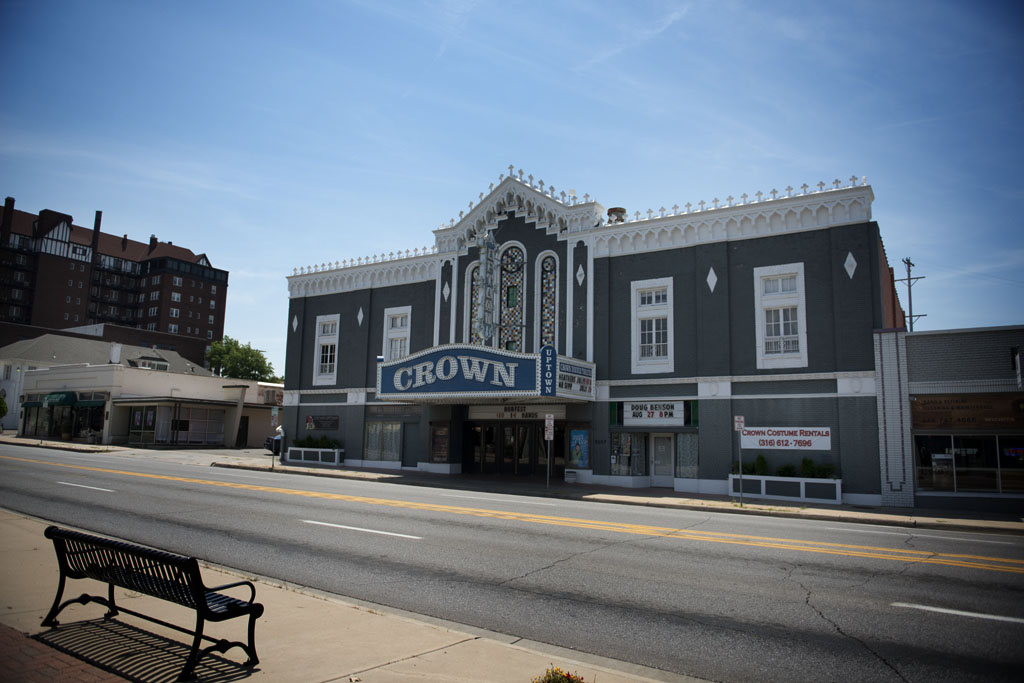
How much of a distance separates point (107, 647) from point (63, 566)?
56.3 inches

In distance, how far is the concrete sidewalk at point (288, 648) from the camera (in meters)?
5.71

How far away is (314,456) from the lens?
36.3 meters

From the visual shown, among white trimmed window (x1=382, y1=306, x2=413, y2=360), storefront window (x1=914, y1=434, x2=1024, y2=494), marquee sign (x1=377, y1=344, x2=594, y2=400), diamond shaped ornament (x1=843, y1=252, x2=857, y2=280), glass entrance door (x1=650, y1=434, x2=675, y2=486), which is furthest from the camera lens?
white trimmed window (x1=382, y1=306, x2=413, y2=360)

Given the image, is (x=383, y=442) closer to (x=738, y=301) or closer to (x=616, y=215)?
(x=616, y=215)

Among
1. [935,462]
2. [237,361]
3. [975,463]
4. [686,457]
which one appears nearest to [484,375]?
[686,457]

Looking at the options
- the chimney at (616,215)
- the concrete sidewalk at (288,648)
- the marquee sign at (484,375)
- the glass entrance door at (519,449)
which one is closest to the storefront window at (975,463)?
the marquee sign at (484,375)

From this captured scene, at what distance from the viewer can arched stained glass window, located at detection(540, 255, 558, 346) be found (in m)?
30.0

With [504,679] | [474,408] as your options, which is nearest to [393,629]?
[504,679]

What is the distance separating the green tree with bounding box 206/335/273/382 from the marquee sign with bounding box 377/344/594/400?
2812 inches

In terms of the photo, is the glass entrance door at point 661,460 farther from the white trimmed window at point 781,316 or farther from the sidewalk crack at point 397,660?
the sidewalk crack at point 397,660

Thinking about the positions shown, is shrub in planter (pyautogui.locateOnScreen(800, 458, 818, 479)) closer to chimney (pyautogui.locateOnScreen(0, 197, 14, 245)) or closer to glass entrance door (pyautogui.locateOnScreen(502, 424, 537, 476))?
glass entrance door (pyautogui.locateOnScreen(502, 424, 537, 476))

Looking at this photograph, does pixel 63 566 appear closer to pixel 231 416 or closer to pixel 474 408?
pixel 474 408

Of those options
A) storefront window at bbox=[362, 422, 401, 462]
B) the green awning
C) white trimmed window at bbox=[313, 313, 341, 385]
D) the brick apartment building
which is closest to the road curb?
storefront window at bbox=[362, 422, 401, 462]

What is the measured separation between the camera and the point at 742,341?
25.3 m
